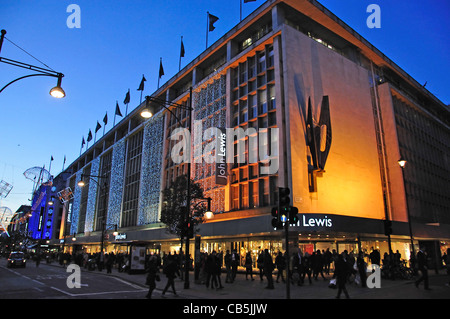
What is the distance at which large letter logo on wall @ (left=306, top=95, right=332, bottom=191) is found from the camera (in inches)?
1072

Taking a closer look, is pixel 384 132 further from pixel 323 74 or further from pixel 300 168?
pixel 300 168

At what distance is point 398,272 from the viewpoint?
64.9 ft

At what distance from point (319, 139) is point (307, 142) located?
3.49 ft

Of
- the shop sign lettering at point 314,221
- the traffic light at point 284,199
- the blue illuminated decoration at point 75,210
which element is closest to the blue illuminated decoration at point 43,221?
the blue illuminated decoration at point 75,210

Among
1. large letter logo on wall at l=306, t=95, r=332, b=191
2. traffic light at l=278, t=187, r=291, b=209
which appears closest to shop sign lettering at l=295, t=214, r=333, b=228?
large letter logo on wall at l=306, t=95, r=332, b=191

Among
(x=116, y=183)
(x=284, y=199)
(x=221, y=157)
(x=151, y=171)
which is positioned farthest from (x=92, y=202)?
(x=284, y=199)

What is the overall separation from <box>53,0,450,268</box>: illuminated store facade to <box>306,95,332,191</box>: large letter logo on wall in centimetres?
10

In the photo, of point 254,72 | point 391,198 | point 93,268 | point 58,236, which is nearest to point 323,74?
point 254,72

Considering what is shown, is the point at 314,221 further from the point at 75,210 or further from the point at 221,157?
the point at 75,210

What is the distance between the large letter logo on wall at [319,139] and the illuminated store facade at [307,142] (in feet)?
0.33

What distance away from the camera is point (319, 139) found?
28.1 metres

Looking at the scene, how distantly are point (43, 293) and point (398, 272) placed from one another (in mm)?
19465

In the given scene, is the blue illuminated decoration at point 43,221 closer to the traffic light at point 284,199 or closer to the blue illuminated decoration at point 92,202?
the blue illuminated decoration at point 92,202
